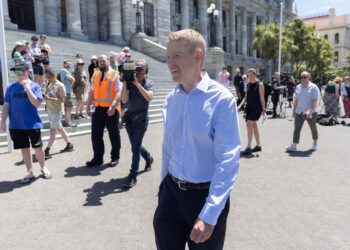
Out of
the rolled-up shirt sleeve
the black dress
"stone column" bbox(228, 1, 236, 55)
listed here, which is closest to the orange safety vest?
the black dress

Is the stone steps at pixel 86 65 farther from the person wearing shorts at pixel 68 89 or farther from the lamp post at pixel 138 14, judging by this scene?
the lamp post at pixel 138 14

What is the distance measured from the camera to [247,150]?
7.37 metres

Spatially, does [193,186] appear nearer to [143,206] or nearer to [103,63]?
[143,206]

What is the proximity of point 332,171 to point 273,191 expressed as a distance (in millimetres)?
1852

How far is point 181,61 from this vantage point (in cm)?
175

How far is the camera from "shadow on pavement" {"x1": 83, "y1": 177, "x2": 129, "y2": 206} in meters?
4.60

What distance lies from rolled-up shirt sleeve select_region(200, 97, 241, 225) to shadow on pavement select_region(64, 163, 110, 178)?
178 inches

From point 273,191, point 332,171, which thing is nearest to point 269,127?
point 332,171

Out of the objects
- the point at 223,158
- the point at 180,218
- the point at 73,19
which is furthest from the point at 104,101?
the point at 73,19

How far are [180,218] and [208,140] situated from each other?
530 millimetres

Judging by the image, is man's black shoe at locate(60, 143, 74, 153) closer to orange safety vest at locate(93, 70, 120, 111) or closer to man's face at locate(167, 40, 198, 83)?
orange safety vest at locate(93, 70, 120, 111)

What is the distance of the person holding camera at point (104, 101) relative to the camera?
5.93m

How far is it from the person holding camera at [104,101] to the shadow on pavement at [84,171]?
14 cm

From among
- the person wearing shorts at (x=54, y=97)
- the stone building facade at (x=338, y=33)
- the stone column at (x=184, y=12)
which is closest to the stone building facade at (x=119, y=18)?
the stone column at (x=184, y=12)
